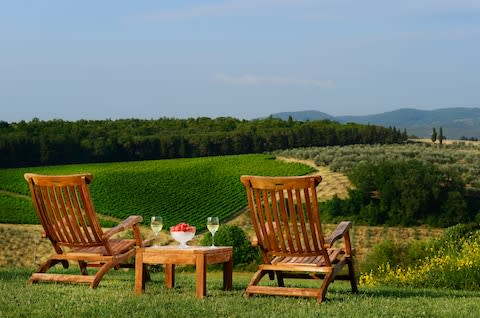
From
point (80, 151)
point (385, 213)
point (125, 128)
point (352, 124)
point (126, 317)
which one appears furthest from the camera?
point (352, 124)

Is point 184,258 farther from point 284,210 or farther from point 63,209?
point 63,209

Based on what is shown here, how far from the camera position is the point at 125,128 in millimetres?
79250

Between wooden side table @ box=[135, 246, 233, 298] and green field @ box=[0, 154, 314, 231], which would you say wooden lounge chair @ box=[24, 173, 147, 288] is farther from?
green field @ box=[0, 154, 314, 231]

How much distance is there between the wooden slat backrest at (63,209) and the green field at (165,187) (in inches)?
1407

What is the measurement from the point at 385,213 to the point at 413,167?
4444mm

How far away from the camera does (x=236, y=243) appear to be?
18.7 meters

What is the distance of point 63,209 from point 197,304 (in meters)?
1.88

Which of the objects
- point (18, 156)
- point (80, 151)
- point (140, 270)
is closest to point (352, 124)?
→ point (80, 151)

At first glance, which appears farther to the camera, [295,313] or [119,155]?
[119,155]

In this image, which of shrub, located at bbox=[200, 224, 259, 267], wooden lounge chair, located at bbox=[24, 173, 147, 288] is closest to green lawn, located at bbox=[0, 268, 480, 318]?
wooden lounge chair, located at bbox=[24, 173, 147, 288]

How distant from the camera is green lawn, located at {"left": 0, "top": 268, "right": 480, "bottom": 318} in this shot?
564 centimetres

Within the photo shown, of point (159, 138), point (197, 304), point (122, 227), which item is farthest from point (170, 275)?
point (159, 138)

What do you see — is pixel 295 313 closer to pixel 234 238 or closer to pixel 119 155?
pixel 234 238

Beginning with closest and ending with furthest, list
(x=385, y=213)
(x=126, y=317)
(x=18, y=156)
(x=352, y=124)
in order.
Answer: (x=126, y=317) → (x=385, y=213) → (x=18, y=156) → (x=352, y=124)
